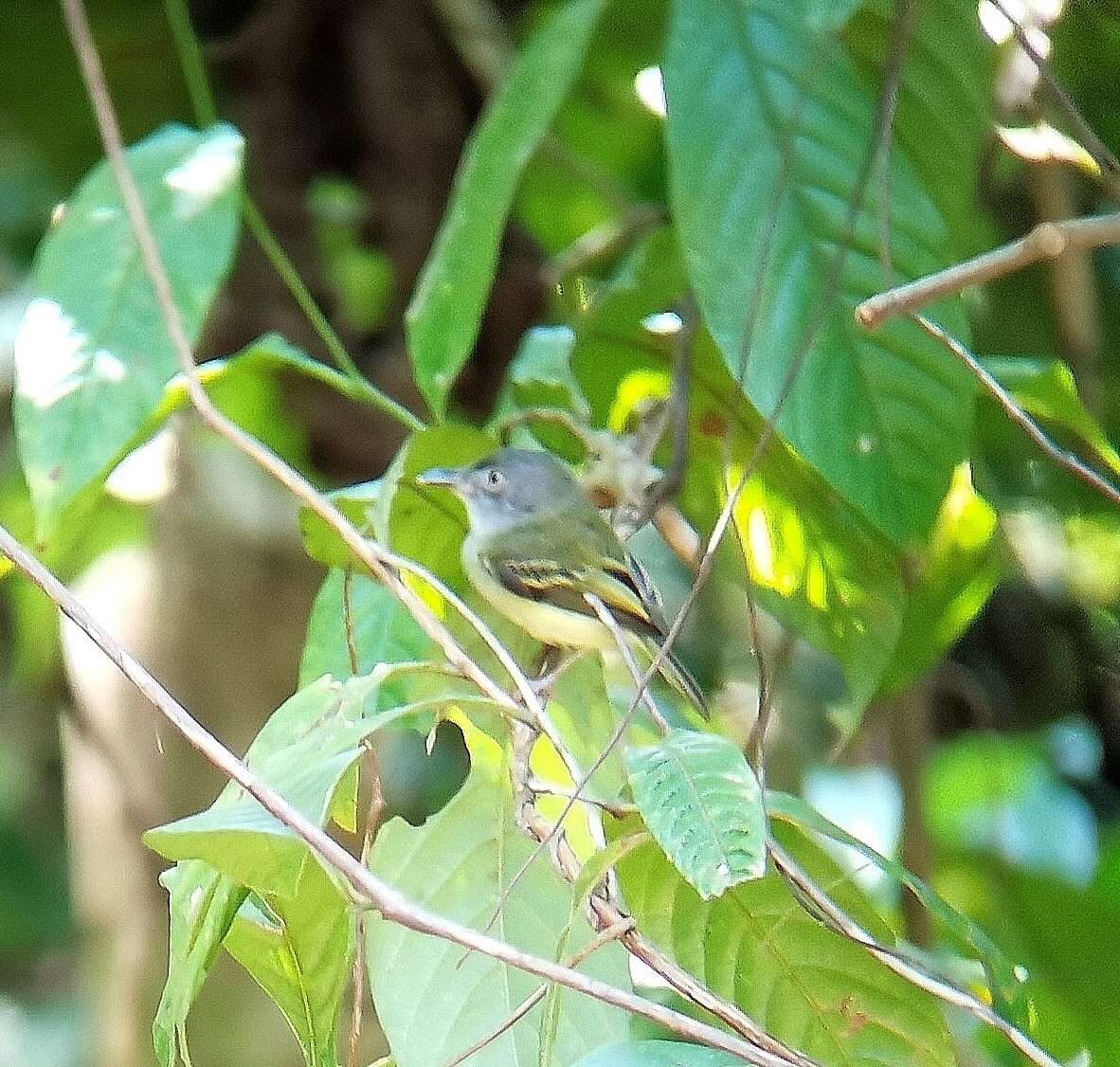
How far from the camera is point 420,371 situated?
1.45 metres

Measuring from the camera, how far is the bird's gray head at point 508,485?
1558 millimetres

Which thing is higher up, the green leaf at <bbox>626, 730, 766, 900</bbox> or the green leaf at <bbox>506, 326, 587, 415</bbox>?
the green leaf at <bbox>626, 730, 766, 900</bbox>

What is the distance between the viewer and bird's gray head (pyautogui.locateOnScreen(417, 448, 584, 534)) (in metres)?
1.56

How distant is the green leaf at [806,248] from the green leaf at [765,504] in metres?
0.13

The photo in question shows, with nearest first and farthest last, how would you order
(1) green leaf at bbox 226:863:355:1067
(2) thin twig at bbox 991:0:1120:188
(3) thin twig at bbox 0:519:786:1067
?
(3) thin twig at bbox 0:519:786:1067 → (1) green leaf at bbox 226:863:355:1067 → (2) thin twig at bbox 991:0:1120:188

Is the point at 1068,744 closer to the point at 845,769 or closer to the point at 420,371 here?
the point at 845,769

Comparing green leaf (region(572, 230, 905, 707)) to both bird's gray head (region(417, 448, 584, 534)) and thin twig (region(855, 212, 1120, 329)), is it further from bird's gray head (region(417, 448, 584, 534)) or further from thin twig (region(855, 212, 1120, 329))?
thin twig (region(855, 212, 1120, 329))

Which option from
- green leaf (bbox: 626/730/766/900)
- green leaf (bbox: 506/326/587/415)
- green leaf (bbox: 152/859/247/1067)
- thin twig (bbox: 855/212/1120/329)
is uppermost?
thin twig (bbox: 855/212/1120/329)

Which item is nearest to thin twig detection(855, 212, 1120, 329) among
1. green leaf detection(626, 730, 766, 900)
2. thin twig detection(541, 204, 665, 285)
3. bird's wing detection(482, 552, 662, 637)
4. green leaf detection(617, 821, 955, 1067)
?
green leaf detection(626, 730, 766, 900)

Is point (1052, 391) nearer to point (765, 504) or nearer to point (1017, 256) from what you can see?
point (765, 504)

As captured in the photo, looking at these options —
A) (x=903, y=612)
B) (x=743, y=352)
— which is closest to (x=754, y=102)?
(x=743, y=352)

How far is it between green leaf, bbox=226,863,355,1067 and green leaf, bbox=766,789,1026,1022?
11.5 inches

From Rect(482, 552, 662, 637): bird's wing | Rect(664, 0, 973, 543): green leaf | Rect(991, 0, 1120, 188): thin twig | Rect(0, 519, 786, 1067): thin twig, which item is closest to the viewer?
Rect(0, 519, 786, 1067): thin twig

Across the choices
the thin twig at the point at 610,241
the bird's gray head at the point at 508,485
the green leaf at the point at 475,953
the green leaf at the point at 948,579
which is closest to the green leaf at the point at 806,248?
the green leaf at the point at 948,579
